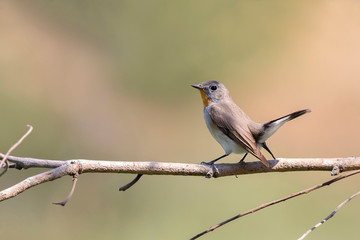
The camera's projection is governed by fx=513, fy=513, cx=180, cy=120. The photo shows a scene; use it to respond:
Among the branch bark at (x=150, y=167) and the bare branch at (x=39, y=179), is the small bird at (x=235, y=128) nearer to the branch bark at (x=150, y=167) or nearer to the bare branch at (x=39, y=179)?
the branch bark at (x=150, y=167)

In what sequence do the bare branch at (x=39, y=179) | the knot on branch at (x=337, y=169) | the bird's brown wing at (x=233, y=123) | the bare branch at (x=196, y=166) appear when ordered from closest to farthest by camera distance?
the bare branch at (x=39, y=179) < the bare branch at (x=196, y=166) < the knot on branch at (x=337, y=169) < the bird's brown wing at (x=233, y=123)

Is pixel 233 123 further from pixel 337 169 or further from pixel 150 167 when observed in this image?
pixel 150 167

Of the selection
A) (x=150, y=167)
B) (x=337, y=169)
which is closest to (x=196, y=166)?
(x=150, y=167)

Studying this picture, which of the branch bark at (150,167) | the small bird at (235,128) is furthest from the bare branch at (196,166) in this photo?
the small bird at (235,128)

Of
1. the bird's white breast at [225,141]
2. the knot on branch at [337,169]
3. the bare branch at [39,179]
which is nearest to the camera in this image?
the bare branch at [39,179]

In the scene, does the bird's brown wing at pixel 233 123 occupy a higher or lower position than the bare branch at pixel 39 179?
higher

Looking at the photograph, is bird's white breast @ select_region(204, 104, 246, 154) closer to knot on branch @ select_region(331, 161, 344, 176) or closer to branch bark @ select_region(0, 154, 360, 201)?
branch bark @ select_region(0, 154, 360, 201)

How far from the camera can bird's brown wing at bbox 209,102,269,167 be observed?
2.84 meters

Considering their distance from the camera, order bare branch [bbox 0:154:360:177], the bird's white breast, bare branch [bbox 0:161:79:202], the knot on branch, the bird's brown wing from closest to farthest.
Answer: bare branch [bbox 0:161:79:202], bare branch [bbox 0:154:360:177], the knot on branch, the bird's brown wing, the bird's white breast

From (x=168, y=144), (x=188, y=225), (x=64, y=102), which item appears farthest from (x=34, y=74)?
(x=188, y=225)

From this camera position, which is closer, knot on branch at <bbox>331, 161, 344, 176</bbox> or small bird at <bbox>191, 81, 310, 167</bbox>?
knot on branch at <bbox>331, 161, 344, 176</bbox>

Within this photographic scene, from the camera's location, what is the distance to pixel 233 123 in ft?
9.98

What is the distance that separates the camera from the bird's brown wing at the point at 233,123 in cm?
284

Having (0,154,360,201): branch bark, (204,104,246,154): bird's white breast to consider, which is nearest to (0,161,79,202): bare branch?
(0,154,360,201): branch bark
